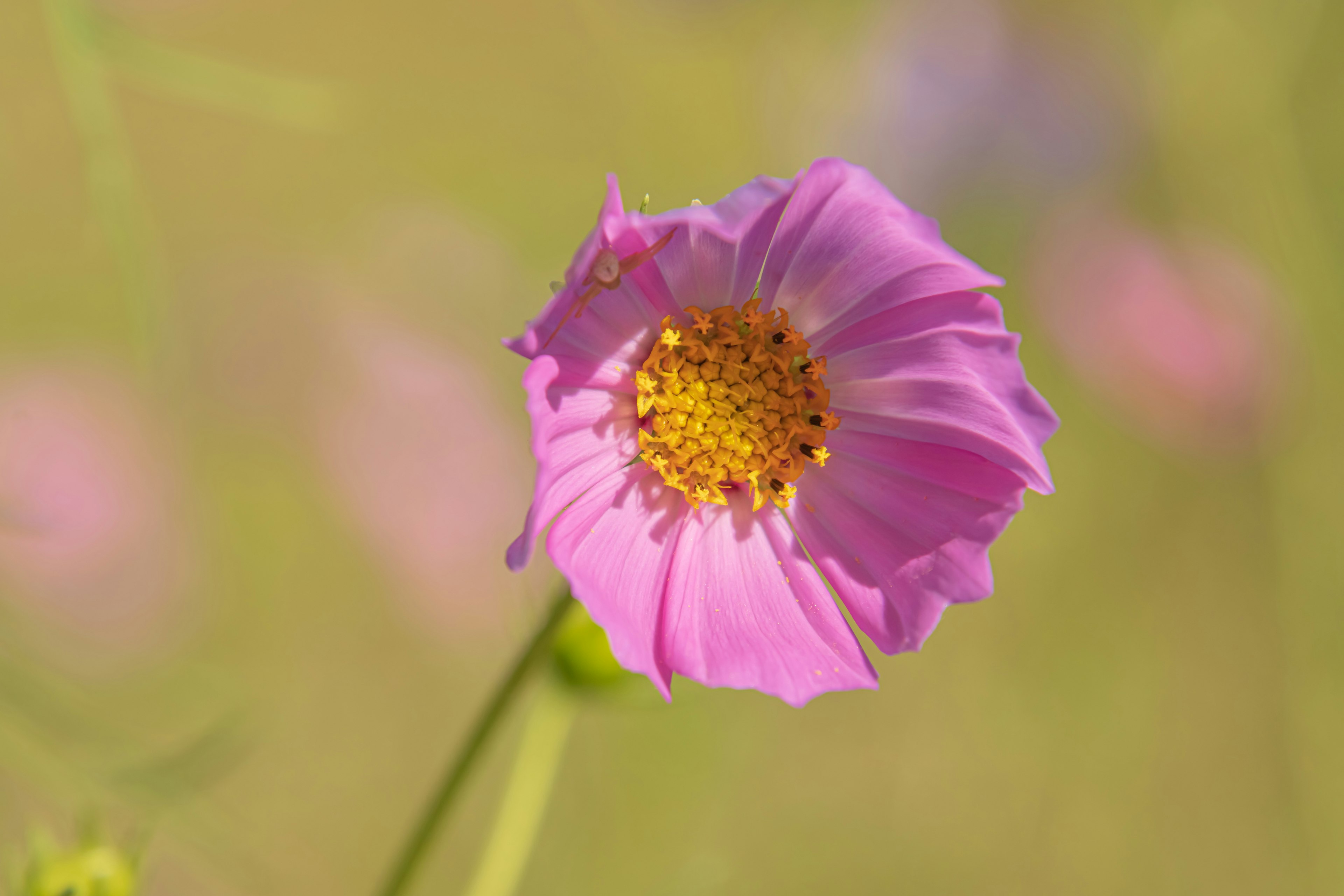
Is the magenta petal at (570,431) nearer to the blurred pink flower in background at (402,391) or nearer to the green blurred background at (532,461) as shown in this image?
the green blurred background at (532,461)

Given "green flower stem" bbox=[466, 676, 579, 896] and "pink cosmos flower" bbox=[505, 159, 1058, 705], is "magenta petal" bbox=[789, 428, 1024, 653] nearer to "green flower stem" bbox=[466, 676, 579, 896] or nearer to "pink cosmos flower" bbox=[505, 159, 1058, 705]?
"pink cosmos flower" bbox=[505, 159, 1058, 705]

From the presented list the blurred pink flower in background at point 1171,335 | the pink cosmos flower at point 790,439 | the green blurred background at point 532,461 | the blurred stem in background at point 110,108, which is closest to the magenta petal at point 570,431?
the pink cosmos flower at point 790,439

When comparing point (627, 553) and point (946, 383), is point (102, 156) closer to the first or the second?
point (627, 553)

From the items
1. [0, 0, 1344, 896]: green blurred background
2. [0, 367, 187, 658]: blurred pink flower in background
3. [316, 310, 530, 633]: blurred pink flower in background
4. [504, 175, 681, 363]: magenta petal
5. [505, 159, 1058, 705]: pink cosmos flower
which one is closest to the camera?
[504, 175, 681, 363]: magenta petal

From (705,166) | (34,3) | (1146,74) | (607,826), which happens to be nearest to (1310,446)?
(1146,74)

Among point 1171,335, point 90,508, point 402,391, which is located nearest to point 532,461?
point 402,391

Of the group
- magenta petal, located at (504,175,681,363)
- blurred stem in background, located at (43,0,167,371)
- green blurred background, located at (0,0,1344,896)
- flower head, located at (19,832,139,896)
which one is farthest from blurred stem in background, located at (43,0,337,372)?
green blurred background, located at (0,0,1344,896)
